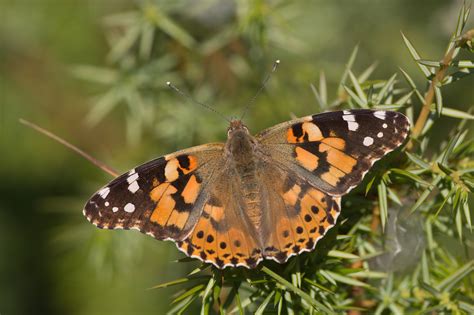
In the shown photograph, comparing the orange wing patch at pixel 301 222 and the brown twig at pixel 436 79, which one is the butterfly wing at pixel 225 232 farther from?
the brown twig at pixel 436 79

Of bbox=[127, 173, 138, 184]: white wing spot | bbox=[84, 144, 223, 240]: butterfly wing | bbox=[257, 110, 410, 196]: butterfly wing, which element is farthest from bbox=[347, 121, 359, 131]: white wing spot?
bbox=[127, 173, 138, 184]: white wing spot

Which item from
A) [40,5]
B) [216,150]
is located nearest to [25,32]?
[40,5]

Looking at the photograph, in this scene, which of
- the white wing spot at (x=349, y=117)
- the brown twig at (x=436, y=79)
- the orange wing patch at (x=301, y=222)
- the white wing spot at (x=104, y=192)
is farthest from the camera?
the white wing spot at (x=104, y=192)

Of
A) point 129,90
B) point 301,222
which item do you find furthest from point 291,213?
point 129,90

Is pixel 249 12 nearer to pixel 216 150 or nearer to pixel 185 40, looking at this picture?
pixel 185 40

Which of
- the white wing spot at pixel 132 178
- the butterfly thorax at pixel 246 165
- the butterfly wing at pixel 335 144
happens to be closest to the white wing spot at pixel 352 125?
the butterfly wing at pixel 335 144

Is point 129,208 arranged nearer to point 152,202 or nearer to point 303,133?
point 152,202
